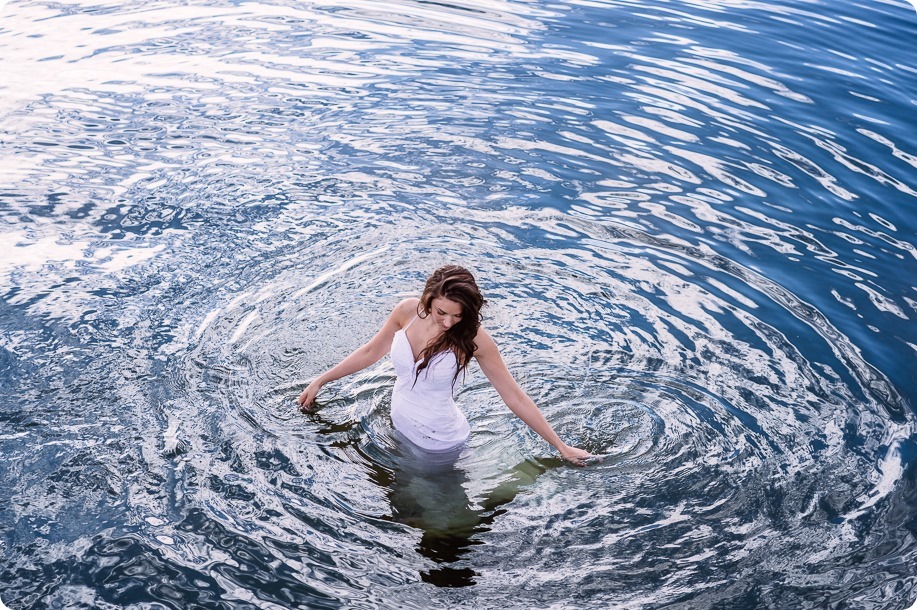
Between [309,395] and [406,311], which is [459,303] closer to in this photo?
[406,311]

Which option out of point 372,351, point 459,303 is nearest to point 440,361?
point 459,303

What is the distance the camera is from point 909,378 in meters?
8.93

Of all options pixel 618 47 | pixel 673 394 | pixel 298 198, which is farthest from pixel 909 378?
pixel 618 47

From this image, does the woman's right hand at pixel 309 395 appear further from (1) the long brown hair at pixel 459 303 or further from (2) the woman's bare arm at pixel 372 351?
(1) the long brown hair at pixel 459 303

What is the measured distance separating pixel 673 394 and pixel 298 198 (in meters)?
5.87

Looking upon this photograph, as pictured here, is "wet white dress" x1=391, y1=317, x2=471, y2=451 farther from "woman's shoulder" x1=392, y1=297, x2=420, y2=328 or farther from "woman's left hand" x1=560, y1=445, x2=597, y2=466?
"woman's left hand" x1=560, y1=445, x2=597, y2=466

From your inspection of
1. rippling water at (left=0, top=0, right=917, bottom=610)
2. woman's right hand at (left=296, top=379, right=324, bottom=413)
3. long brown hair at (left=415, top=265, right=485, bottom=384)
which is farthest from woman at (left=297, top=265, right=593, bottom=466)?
rippling water at (left=0, top=0, right=917, bottom=610)

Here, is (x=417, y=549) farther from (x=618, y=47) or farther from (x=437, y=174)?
(x=618, y=47)

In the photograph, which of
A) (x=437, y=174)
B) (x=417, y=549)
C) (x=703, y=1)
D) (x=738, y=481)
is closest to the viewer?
(x=417, y=549)

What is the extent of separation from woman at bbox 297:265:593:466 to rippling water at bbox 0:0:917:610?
1.23 feet

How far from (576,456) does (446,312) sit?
6.51ft

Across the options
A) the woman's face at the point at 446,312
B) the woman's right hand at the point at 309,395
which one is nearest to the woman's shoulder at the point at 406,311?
the woman's face at the point at 446,312

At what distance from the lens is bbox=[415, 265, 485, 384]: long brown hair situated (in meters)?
6.34

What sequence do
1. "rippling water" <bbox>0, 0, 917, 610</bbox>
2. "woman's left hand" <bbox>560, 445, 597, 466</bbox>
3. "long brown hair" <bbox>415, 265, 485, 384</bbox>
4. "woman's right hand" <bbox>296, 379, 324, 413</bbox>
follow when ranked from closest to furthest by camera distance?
"long brown hair" <bbox>415, 265, 485, 384</bbox> → "rippling water" <bbox>0, 0, 917, 610</bbox> → "woman's left hand" <bbox>560, 445, 597, 466</bbox> → "woman's right hand" <bbox>296, 379, 324, 413</bbox>
